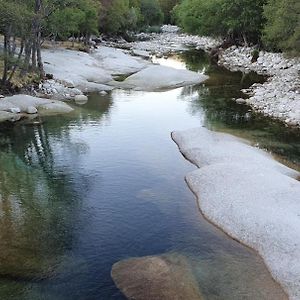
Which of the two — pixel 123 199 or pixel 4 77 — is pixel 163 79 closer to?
pixel 4 77

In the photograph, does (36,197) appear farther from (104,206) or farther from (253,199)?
(253,199)

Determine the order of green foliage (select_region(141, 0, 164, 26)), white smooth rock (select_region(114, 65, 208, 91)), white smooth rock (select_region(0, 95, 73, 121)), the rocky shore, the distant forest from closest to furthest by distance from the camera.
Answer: white smooth rock (select_region(0, 95, 73, 121)), the rocky shore, the distant forest, white smooth rock (select_region(114, 65, 208, 91)), green foliage (select_region(141, 0, 164, 26))

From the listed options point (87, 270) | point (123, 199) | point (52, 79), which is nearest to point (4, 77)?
point (52, 79)

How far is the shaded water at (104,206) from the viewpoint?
13.7 meters

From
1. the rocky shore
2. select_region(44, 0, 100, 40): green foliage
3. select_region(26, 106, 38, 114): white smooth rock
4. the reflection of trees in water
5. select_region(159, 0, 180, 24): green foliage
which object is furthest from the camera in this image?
select_region(159, 0, 180, 24): green foliage

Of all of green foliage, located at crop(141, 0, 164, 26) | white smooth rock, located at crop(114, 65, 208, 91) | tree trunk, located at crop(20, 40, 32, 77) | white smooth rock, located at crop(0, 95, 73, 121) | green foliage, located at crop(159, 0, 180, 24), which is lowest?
green foliage, located at crop(159, 0, 180, 24)

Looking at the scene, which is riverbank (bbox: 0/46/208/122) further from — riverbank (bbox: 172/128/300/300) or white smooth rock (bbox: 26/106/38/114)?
riverbank (bbox: 172/128/300/300)

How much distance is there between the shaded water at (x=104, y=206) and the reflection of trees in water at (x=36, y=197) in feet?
0.15

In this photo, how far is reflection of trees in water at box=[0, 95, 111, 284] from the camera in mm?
14672

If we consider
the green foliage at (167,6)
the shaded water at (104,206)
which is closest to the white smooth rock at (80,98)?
the shaded water at (104,206)

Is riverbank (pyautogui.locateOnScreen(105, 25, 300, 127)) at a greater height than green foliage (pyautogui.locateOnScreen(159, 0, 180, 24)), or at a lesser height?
greater

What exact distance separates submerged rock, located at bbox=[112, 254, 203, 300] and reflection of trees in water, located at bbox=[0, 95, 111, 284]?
7.94 ft

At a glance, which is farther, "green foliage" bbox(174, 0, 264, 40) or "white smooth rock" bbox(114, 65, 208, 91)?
"green foliage" bbox(174, 0, 264, 40)

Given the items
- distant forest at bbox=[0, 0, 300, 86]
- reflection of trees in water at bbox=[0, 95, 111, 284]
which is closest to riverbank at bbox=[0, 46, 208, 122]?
distant forest at bbox=[0, 0, 300, 86]
